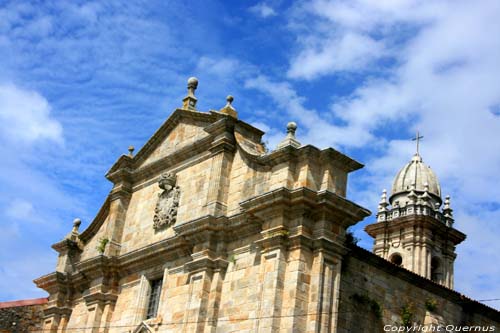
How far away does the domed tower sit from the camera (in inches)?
1655

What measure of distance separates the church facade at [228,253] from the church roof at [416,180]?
68.0 ft

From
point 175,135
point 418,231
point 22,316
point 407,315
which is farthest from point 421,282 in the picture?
point 418,231

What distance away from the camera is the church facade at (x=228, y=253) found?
19266mm

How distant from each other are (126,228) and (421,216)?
20.9 m

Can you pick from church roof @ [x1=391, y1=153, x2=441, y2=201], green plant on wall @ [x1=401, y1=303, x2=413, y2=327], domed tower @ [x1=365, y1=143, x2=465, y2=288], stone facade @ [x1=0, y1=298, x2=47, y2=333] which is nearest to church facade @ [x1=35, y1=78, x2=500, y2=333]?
green plant on wall @ [x1=401, y1=303, x2=413, y2=327]

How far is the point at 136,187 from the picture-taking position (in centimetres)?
2673

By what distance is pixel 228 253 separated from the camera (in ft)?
70.0

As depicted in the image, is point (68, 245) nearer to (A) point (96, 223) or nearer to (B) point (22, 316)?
(A) point (96, 223)

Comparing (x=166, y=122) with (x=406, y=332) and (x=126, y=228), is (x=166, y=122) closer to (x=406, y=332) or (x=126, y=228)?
(x=126, y=228)

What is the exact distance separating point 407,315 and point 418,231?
70.9 ft

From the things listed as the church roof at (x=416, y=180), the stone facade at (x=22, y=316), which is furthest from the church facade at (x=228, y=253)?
the church roof at (x=416, y=180)

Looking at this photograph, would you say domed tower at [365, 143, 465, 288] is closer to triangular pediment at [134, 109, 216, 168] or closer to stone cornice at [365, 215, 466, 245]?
stone cornice at [365, 215, 466, 245]

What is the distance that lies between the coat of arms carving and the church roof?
22907 mm

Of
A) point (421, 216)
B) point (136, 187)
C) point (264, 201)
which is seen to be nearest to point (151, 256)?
point (136, 187)
